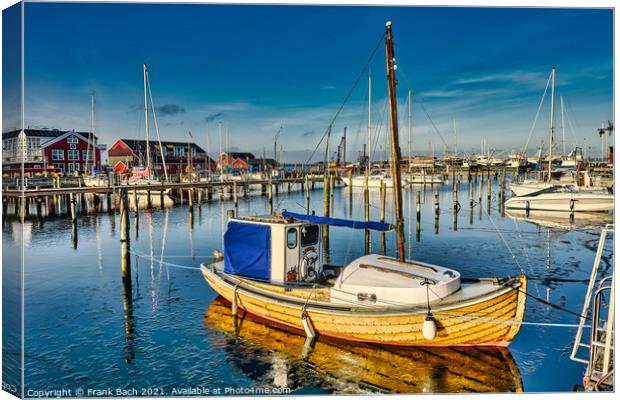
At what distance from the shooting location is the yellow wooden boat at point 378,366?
1016 cm

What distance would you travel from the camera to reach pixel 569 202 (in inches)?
1518

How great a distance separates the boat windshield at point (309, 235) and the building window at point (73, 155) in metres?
51.5

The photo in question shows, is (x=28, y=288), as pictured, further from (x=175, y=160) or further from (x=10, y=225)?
(x=175, y=160)

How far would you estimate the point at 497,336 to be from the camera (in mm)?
11344

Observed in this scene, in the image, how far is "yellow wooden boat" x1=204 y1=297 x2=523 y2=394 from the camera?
33.3ft

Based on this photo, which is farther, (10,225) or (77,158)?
(77,158)

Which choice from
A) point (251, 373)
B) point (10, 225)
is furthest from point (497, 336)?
point (10, 225)

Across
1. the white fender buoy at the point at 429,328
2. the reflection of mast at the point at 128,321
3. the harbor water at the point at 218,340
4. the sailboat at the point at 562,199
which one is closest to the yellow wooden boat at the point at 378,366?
the harbor water at the point at 218,340

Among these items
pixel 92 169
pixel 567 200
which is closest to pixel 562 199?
pixel 567 200

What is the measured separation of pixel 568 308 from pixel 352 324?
8331 mm

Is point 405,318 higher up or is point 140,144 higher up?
point 140,144

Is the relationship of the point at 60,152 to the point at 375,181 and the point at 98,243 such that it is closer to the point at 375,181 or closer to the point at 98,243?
the point at 98,243

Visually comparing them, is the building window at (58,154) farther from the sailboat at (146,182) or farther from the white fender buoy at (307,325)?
the white fender buoy at (307,325)

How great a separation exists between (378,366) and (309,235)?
464 cm
